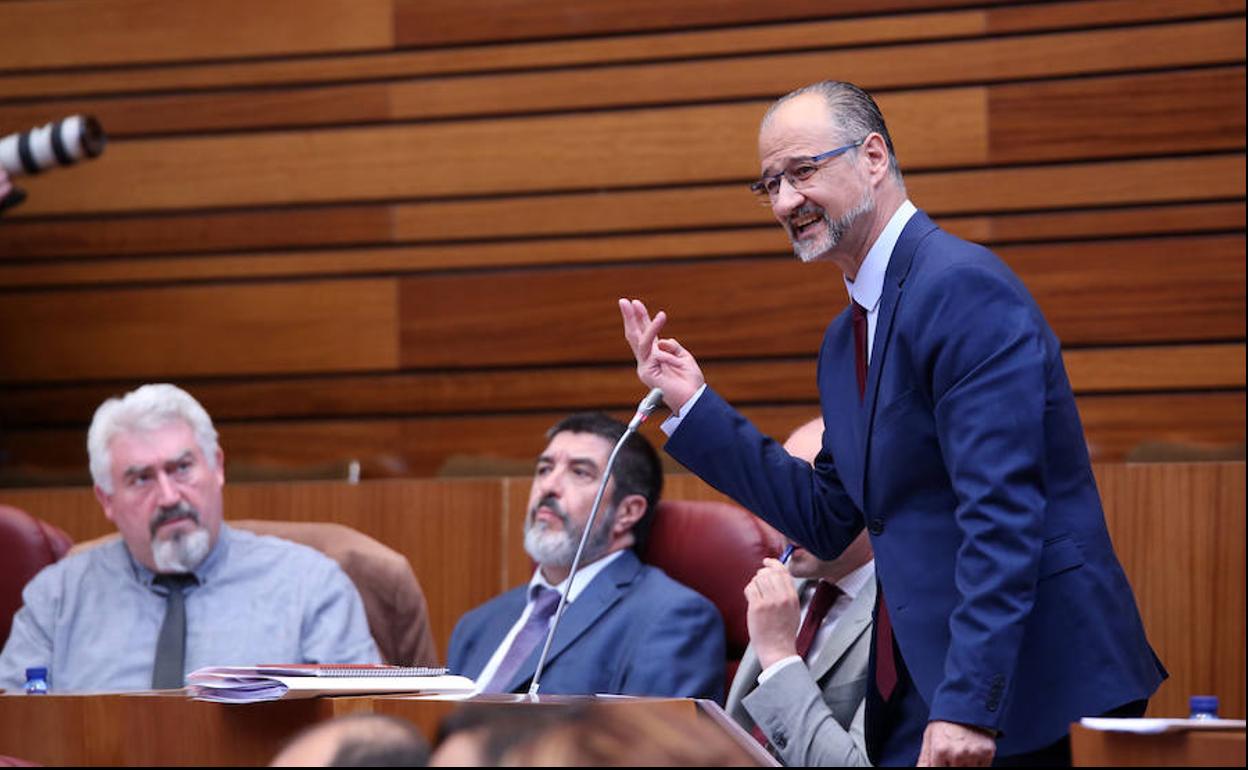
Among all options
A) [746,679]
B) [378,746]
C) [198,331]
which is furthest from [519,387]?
[378,746]

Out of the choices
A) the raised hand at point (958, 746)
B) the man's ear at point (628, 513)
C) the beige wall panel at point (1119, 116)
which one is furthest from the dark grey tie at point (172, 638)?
the beige wall panel at point (1119, 116)

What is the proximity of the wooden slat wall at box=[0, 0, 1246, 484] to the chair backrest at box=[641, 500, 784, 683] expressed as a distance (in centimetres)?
118

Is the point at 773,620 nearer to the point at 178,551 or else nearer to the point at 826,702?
the point at 826,702

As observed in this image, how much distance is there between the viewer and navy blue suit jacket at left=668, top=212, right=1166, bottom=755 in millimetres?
1821

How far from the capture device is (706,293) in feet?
14.4

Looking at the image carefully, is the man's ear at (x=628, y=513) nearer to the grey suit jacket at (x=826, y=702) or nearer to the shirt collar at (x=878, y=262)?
the grey suit jacket at (x=826, y=702)

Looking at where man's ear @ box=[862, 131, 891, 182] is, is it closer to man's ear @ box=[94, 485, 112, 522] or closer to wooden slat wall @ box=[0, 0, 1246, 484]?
man's ear @ box=[94, 485, 112, 522]

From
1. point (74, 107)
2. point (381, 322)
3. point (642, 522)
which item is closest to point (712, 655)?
point (642, 522)

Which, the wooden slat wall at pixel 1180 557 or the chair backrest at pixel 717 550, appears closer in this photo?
the chair backrest at pixel 717 550

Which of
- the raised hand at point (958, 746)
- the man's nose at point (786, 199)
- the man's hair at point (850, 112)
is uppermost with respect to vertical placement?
the man's hair at point (850, 112)

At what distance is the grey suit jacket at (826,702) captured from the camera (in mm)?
2289

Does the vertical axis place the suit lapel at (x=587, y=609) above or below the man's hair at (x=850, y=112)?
below

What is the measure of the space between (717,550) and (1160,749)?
5.89 feet

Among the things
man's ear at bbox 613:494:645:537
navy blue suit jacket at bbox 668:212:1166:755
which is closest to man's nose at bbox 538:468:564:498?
man's ear at bbox 613:494:645:537
